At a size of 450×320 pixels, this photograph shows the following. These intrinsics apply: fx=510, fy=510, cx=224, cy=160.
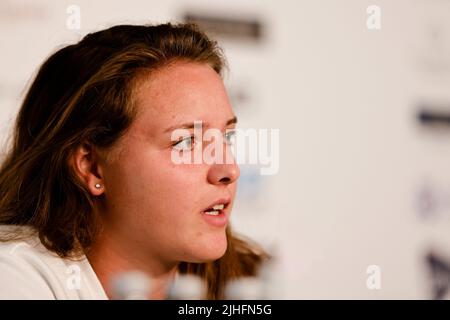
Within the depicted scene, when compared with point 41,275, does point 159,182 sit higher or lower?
higher

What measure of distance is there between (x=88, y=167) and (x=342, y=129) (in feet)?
2.99

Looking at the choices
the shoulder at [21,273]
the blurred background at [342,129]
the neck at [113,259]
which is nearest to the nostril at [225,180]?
the neck at [113,259]

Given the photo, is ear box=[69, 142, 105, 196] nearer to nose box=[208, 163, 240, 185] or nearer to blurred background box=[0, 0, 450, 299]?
nose box=[208, 163, 240, 185]

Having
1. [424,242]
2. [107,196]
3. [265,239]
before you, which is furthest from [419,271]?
[107,196]

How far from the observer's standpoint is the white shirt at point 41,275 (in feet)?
2.53

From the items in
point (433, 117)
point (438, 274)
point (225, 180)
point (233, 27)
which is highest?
point (233, 27)

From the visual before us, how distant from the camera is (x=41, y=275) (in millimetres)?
807

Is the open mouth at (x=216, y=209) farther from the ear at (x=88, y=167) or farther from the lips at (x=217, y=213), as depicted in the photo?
the ear at (x=88, y=167)

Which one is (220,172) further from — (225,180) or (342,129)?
(342,129)

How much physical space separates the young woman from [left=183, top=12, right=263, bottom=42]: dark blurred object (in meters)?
0.48

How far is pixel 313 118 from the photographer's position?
1.54m

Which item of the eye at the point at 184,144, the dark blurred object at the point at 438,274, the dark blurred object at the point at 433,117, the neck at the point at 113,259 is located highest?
the dark blurred object at the point at 433,117

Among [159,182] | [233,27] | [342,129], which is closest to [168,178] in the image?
[159,182]

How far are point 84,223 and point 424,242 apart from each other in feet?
3.84
